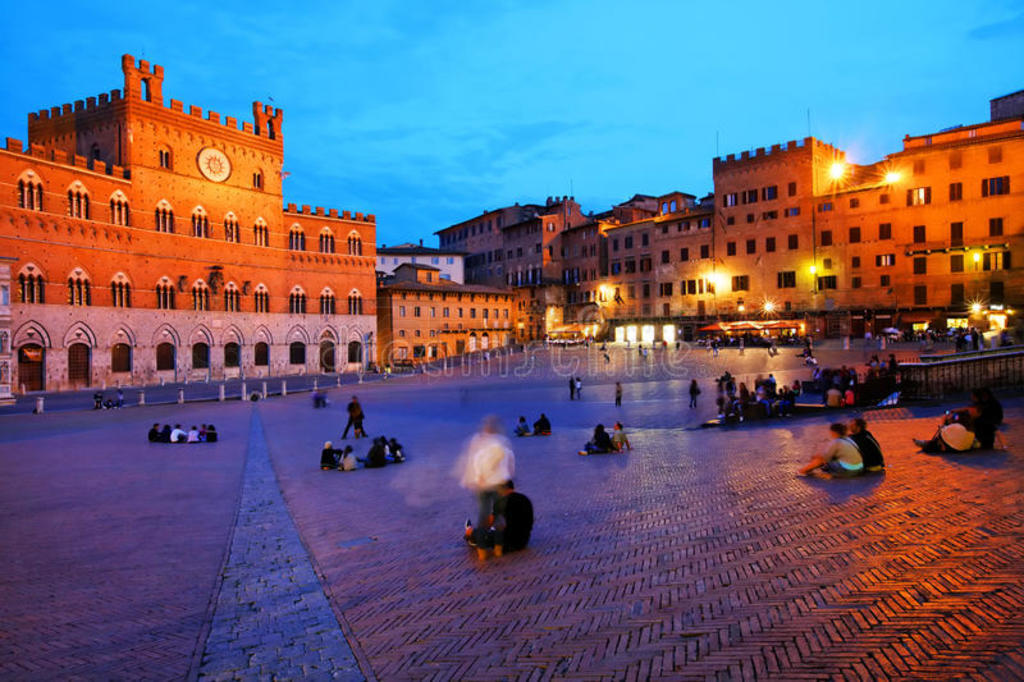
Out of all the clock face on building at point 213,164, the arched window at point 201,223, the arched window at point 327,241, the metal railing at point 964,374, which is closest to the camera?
the metal railing at point 964,374

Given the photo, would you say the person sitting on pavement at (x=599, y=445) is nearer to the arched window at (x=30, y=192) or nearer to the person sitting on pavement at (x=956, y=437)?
the person sitting on pavement at (x=956, y=437)

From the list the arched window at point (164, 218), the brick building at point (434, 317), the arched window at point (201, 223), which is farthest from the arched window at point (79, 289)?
the brick building at point (434, 317)

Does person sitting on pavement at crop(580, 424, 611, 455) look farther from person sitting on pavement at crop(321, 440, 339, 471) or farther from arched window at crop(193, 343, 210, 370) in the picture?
arched window at crop(193, 343, 210, 370)

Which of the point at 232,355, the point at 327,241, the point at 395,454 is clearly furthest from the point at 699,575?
the point at 327,241

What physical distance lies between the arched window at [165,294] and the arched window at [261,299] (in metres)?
6.53

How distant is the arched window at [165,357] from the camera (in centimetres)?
4459

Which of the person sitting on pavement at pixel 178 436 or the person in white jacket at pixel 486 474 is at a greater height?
the person in white jacket at pixel 486 474

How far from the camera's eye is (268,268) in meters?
51.4

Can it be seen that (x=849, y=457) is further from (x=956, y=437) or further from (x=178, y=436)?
(x=178, y=436)

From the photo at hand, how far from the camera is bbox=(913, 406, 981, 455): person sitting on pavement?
11.4 m

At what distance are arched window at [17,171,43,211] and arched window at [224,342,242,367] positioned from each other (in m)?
15.5

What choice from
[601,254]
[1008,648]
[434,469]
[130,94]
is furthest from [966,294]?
[130,94]

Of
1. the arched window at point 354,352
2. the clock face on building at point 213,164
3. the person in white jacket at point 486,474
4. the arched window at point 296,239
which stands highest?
the clock face on building at point 213,164

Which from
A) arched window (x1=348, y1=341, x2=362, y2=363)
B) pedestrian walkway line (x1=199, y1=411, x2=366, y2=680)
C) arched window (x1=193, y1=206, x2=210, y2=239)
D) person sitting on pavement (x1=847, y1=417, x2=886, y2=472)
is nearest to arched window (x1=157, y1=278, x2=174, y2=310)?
arched window (x1=193, y1=206, x2=210, y2=239)
